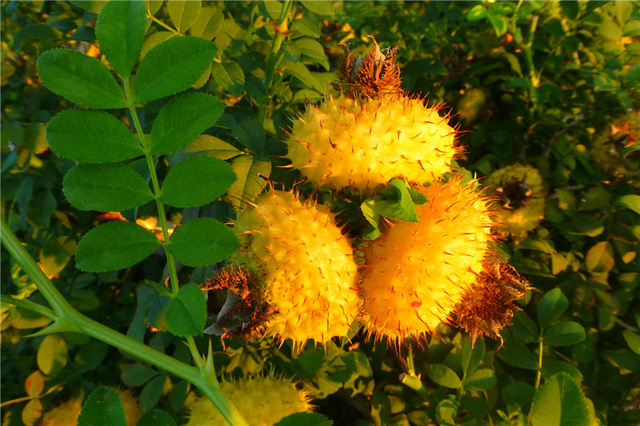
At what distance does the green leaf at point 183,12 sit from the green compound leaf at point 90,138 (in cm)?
61

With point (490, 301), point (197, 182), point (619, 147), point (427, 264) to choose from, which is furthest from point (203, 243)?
point (619, 147)

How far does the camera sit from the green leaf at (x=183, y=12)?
1.48 metres

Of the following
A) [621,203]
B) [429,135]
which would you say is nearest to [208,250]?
[429,135]

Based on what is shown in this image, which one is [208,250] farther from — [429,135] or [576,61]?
[576,61]

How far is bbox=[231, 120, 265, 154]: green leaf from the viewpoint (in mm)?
1326

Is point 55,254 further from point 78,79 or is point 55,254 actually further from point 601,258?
point 601,258

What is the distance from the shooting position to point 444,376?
1391 millimetres

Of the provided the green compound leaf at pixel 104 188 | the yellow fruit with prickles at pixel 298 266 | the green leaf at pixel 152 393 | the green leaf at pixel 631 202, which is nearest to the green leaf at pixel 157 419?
the yellow fruit with prickles at pixel 298 266

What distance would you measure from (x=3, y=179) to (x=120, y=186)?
1.46m

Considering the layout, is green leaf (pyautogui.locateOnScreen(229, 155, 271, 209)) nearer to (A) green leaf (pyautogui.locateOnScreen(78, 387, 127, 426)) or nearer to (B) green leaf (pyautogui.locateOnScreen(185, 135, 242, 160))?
(B) green leaf (pyautogui.locateOnScreen(185, 135, 242, 160))

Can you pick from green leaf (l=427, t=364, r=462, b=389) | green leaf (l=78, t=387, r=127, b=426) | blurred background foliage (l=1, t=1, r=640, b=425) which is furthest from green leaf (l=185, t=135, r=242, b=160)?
green leaf (l=427, t=364, r=462, b=389)

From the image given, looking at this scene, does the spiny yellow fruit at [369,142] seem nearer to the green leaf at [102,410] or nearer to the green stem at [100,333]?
the green stem at [100,333]

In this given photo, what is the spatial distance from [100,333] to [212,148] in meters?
0.61

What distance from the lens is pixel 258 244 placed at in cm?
114
